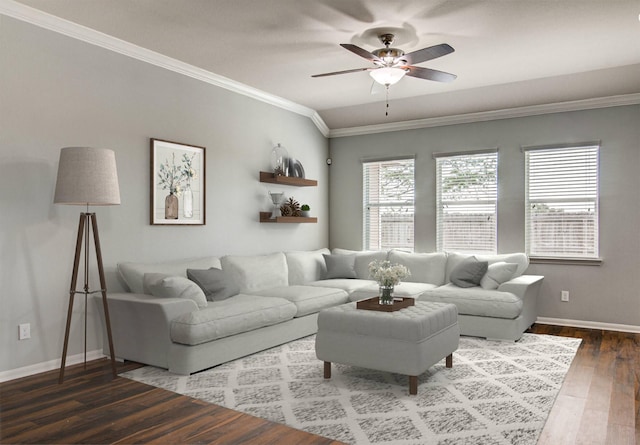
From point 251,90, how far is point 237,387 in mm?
3650

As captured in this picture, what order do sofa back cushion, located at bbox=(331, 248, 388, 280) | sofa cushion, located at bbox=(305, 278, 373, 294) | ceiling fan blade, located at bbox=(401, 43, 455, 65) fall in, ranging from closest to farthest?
ceiling fan blade, located at bbox=(401, 43, 455, 65)
sofa cushion, located at bbox=(305, 278, 373, 294)
sofa back cushion, located at bbox=(331, 248, 388, 280)

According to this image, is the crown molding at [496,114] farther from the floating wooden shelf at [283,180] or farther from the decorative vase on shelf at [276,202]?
the decorative vase on shelf at [276,202]

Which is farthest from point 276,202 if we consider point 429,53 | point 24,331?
point 24,331

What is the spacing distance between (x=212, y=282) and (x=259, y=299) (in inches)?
18.1

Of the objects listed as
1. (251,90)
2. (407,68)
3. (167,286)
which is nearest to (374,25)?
(407,68)

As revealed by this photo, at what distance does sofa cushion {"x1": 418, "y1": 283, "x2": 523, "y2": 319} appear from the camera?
16.5 feet

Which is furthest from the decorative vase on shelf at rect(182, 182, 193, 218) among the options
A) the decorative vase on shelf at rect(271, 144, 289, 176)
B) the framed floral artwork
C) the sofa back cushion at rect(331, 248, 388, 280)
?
the sofa back cushion at rect(331, 248, 388, 280)

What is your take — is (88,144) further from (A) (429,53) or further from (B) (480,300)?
(B) (480,300)

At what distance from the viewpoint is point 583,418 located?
3.11 metres

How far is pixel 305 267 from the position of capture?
6402 millimetres

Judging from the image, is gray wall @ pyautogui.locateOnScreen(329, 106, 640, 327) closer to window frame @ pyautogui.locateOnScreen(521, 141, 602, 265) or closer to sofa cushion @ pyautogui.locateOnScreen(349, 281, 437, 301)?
window frame @ pyautogui.locateOnScreen(521, 141, 602, 265)

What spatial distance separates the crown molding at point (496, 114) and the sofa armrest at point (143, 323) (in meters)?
4.14

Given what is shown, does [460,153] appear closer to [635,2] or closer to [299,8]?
[635,2]

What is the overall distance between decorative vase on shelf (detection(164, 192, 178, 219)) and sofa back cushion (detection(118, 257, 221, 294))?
47cm
